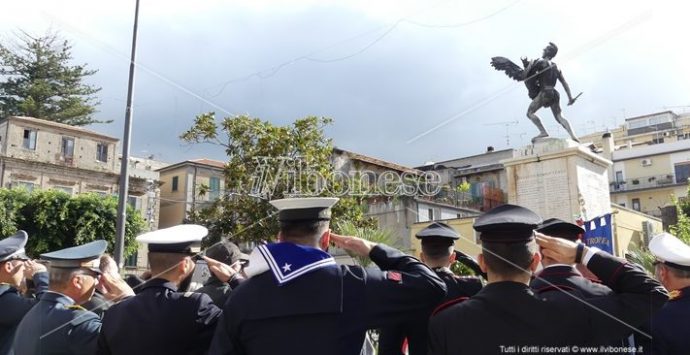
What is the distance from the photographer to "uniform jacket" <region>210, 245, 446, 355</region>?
2.71 metres

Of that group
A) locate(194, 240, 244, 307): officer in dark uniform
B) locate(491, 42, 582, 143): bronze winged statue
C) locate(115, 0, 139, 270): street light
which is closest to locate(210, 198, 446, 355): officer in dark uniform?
locate(194, 240, 244, 307): officer in dark uniform

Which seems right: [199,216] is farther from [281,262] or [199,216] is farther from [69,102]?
[69,102]

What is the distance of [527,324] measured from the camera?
8.32 ft

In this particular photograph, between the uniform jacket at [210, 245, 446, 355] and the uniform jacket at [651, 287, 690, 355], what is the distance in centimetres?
138

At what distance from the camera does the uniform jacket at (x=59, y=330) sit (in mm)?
3416

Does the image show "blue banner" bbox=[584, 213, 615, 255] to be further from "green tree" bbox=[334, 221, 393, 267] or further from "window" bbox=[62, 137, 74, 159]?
"window" bbox=[62, 137, 74, 159]

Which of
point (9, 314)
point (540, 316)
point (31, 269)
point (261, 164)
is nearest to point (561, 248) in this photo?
point (540, 316)

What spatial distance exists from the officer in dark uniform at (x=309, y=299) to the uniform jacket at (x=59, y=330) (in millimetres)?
1108

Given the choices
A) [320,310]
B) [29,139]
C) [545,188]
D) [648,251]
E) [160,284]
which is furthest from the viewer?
[29,139]

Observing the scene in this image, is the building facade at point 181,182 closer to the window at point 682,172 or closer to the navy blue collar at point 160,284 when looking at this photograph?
the window at point 682,172

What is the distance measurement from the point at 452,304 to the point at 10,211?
33318mm

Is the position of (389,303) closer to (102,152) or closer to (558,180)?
(558,180)

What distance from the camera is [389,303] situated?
9.04ft

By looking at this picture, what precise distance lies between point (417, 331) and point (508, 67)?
33.8 feet
